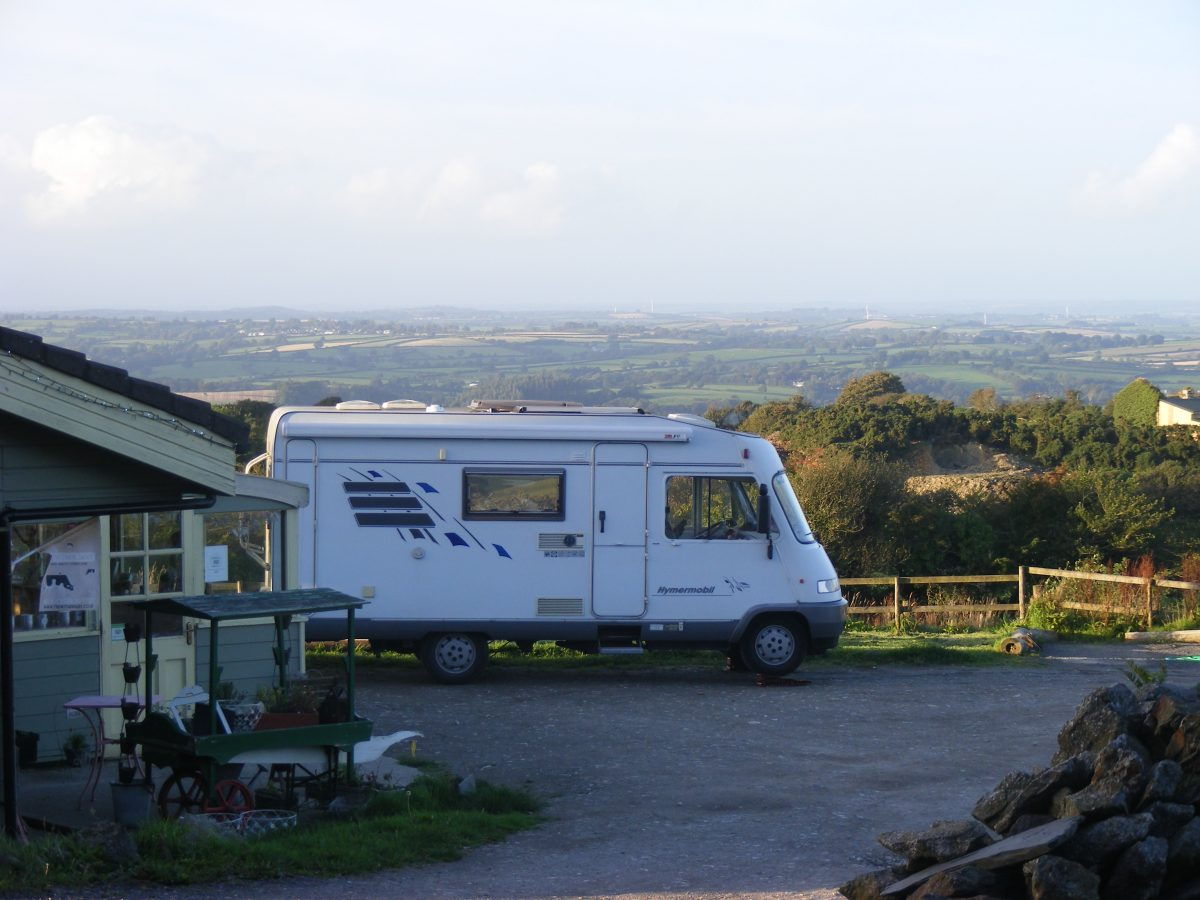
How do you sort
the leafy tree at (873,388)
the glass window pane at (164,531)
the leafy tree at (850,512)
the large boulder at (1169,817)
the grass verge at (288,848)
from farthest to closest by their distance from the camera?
the leafy tree at (873,388), the leafy tree at (850,512), the glass window pane at (164,531), the grass verge at (288,848), the large boulder at (1169,817)

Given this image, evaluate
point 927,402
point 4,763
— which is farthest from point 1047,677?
point 927,402

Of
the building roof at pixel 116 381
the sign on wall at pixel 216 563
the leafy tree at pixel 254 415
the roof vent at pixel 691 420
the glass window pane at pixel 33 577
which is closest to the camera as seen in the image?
the building roof at pixel 116 381

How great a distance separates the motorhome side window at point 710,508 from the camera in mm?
14156

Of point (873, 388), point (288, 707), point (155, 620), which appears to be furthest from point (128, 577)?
point (873, 388)

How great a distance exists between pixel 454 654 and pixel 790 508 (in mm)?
3732

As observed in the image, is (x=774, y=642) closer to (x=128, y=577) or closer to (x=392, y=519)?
(x=392, y=519)

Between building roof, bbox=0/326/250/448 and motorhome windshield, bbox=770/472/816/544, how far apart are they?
7348mm

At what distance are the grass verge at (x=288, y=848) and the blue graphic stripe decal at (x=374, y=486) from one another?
5.44m

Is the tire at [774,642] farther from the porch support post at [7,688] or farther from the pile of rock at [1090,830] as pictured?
the porch support post at [7,688]

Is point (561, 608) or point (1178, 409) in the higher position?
point (1178, 409)

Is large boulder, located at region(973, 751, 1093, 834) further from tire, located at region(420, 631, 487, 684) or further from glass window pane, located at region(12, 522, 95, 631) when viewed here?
tire, located at region(420, 631, 487, 684)

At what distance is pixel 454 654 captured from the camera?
1425 cm

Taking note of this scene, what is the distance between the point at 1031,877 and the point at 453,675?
358 inches

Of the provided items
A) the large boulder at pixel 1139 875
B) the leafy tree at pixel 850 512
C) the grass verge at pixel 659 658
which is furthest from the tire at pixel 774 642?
the leafy tree at pixel 850 512
